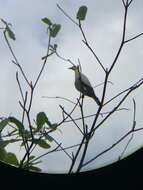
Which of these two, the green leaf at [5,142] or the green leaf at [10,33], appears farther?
the green leaf at [10,33]

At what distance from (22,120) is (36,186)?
0.41 meters

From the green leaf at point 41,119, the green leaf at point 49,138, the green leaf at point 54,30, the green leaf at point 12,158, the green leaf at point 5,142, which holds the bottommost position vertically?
the green leaf at point 12,158

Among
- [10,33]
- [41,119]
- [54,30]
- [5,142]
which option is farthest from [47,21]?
[5,142]

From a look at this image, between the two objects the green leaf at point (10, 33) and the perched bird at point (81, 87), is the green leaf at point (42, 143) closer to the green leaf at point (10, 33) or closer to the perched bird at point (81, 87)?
the perched bird at point (81, 87)

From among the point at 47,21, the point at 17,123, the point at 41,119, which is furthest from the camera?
the point at 47,21

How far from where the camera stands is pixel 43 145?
1.00 meters

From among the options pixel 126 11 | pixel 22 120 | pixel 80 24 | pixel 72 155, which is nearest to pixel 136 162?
pixel 72 155

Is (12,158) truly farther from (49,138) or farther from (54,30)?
(54,30)

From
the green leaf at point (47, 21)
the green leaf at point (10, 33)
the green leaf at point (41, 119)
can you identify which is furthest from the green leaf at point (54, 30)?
the green leaf at point (41, 119)

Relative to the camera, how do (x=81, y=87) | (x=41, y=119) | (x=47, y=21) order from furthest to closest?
(x=47, y=21) < (x=81, y=87) < (x=41, y=119)

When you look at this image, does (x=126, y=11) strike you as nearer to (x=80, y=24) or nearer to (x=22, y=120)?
(x=80, y=24)

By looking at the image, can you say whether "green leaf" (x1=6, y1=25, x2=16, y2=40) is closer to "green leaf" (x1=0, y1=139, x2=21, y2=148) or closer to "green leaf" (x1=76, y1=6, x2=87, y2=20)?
"green leaf" (x1=76, y1=6, x2=87, y2=20)

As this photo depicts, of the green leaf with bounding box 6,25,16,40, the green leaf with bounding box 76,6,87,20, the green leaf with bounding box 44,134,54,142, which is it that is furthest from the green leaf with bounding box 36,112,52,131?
the green leaf with bounding box 76,6,87,20

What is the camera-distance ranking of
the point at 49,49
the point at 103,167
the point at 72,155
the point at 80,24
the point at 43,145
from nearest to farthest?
1. the point at 103,167
2. the point at 72,155
3. the point at 43,145
4. the point at 80,24
5. the point at 49,49
